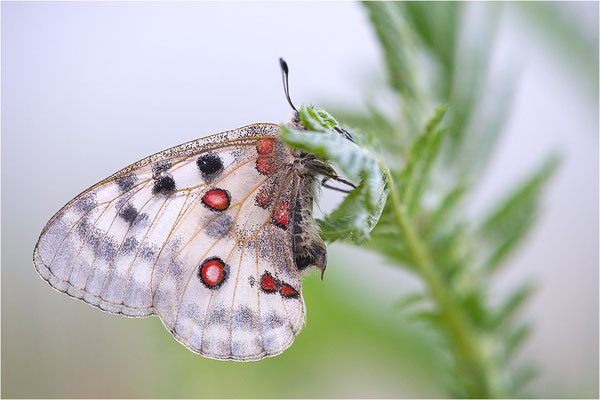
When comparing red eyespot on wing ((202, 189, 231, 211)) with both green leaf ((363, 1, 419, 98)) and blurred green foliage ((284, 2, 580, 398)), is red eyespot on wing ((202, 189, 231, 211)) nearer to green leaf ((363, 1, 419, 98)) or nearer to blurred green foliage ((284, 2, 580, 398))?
blurred green foliage ((284, 2, 580, 398))

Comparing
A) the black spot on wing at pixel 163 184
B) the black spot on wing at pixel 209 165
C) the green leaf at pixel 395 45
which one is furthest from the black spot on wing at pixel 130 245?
the green leaf at pixel 395 45

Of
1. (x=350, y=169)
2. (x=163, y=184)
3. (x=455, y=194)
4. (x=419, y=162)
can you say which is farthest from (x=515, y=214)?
(x=163, y=184)

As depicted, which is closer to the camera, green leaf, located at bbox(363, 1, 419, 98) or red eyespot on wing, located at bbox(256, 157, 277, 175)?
green leaf, located at bbox(363, 1, 419, 98)

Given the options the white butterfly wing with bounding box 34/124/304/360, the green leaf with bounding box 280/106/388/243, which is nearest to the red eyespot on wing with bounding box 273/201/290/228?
the white butterfly wing with bounding box 34/124/304/360

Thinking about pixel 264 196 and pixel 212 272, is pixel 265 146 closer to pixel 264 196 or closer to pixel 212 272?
pixel 264 196

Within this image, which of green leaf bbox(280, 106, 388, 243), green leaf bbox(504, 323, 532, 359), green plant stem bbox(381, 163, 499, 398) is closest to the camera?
green leaf bbox(280, 106, 388, 243)

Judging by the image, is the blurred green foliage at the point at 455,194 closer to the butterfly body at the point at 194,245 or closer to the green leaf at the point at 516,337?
the green leaf at the point at 516,337

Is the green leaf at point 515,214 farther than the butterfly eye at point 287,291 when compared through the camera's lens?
No
